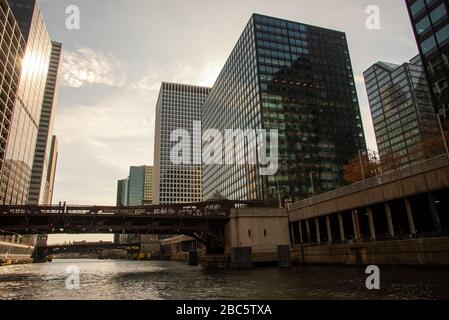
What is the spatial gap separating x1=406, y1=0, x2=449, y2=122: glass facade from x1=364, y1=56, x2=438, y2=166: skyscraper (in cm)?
8990

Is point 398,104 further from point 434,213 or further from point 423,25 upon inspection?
point 434,213

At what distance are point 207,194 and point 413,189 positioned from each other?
137 metres

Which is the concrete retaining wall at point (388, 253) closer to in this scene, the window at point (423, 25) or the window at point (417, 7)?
the window at point (423, 25)

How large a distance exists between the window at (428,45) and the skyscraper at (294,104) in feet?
194

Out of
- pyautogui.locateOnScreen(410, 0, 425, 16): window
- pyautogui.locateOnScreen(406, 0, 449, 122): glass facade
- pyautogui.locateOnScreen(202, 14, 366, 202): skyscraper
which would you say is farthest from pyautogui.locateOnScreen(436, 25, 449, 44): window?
pyautogui.locateOnScreen(202, 14, 366, 202): skyscraper

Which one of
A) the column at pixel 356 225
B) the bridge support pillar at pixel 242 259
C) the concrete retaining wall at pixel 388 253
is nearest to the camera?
the concrete retaining wall at pixel 388 253

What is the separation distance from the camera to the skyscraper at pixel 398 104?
140m

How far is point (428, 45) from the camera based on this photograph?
5109 centimetres

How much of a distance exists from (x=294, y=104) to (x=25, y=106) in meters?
104

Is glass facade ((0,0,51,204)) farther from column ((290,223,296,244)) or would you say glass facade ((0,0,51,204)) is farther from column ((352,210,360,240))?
column ((352,210,360,240))

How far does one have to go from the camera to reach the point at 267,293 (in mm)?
20594

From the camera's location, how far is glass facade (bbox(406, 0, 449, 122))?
48.1 m

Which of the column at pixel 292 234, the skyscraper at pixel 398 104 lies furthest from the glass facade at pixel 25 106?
the skyscraper at pixel 398 104

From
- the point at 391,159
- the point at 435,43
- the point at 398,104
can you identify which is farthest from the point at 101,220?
the point at 398,104
